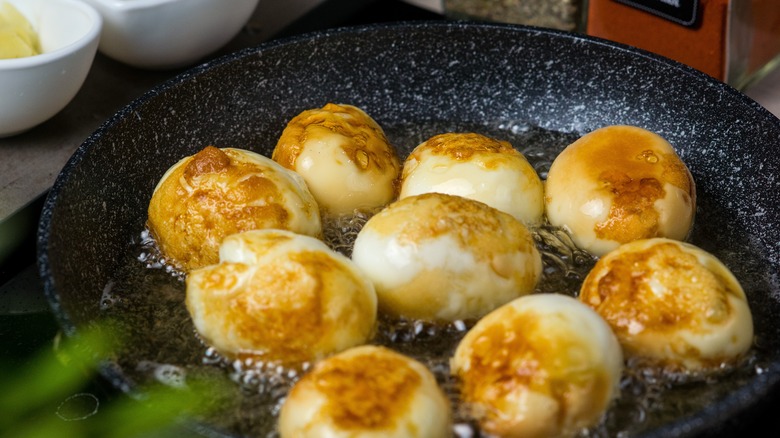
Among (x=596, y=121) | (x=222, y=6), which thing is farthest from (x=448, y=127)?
(x=222, y=6)

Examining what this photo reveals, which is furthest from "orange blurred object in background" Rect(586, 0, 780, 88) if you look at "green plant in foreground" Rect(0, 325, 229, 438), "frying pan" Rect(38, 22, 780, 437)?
"green plant in foreground" Rect(0, 325, 229, 438)

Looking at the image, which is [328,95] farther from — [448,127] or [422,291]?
[422,291]

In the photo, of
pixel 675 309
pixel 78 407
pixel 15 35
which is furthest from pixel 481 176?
pixel 15 35

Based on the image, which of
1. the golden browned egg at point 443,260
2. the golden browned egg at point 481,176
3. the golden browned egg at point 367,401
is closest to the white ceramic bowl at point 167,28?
the golden browned egg at point 481,176

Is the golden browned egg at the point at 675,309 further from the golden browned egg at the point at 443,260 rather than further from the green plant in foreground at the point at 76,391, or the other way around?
the green plant in foreground at the point at 76,391

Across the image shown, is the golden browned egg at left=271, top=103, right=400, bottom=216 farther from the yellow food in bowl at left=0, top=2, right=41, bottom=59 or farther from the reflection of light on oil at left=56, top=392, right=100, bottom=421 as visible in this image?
the yellow food in bowl at left=0, top=2, right=41, bottom=59

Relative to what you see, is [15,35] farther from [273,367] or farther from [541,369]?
[541,369]

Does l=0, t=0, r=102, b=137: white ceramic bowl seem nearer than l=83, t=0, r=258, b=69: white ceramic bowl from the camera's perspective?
Yes

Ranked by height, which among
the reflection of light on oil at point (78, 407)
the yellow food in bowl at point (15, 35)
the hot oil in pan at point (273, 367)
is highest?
the yellow food in bowl at point (15, 35)
